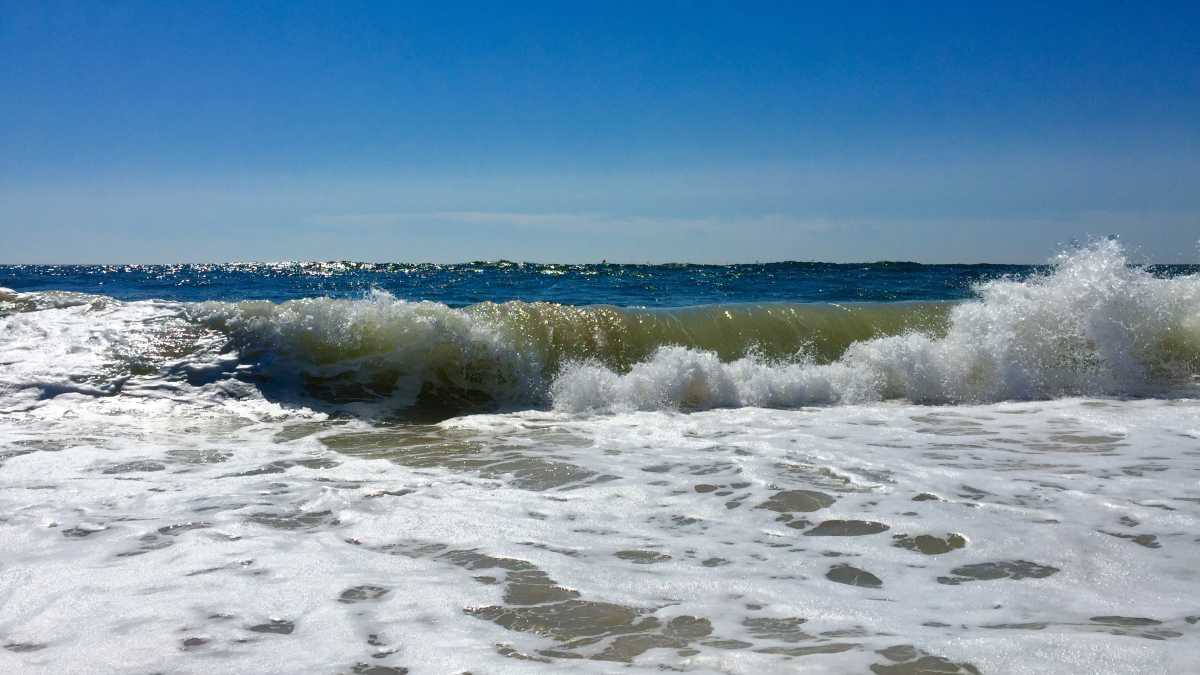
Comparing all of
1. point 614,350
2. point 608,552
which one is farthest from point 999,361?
point 608,552

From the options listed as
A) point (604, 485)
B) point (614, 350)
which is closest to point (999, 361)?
point (614, 350)

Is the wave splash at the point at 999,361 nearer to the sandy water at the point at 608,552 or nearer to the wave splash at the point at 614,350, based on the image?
the wave splash at the point at 614,350

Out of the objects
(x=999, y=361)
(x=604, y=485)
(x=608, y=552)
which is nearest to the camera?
(x=608, y=552)

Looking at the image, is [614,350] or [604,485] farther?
[614,350]

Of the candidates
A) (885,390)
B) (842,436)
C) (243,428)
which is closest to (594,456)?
(842,436)

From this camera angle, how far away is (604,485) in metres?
5.11

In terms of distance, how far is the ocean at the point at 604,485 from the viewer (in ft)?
9.64

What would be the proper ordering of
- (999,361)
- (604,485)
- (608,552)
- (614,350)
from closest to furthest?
(608,552) → (604,485) → (999,361) → (614,350)

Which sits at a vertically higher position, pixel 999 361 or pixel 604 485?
A: pixel 999 361

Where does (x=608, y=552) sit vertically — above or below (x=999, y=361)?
below

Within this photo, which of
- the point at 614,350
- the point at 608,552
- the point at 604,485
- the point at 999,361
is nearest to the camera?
Result: the point at 608,552

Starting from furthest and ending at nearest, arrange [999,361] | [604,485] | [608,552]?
[999,361] → [604,485] → [608,552]

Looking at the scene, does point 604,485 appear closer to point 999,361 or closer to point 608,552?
point 608,552

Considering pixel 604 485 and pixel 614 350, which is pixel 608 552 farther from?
pixel 614 350
